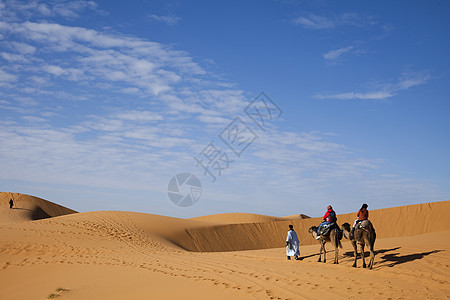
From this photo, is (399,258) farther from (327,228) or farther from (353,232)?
(327,228)

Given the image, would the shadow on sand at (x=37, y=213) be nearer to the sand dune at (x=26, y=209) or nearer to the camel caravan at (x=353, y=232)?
the sand dune at (x=26, y=209)

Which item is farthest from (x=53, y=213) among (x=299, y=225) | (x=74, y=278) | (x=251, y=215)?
(x=74, y=278)

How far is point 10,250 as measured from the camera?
1891 cm

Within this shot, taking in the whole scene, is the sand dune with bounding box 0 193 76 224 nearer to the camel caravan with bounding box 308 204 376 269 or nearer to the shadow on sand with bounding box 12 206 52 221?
the shadow on sand with bounding box 12 206 52 221

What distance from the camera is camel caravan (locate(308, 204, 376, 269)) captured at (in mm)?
12828

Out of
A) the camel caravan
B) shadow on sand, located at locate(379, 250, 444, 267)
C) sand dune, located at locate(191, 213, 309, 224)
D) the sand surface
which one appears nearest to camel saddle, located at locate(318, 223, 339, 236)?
the camel caravan

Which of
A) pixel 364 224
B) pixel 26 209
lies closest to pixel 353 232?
pixel 364 224

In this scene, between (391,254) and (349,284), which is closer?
(349,284)

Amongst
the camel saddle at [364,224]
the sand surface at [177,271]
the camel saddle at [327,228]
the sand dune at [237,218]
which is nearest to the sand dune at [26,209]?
the sand surface at [177,271]

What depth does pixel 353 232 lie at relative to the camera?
A: 13555mm

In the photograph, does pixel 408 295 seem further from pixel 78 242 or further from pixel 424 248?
pixel 78 242

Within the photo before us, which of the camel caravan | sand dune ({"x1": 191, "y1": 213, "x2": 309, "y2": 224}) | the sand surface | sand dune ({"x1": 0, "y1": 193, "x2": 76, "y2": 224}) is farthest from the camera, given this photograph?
sand dune ({"x1": 191, "y1": 213, "x2": 309, "y2": 224})

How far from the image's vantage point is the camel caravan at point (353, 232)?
12828mm

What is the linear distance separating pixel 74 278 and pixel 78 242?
1008 centimetres
